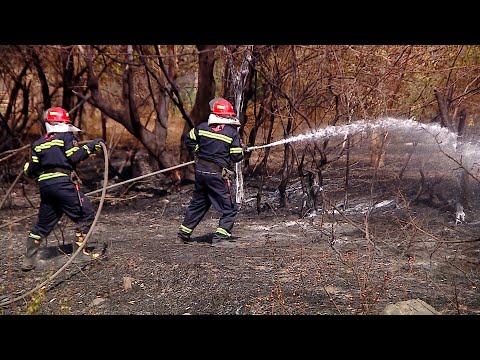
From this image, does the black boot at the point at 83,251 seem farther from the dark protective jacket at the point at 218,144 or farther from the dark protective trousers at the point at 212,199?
the dark protective jacket at the point at 218,144

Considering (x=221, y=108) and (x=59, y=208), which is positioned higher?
(x=221, y=108)

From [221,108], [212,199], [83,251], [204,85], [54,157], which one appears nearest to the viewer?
[54,157]

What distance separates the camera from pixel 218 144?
5.44 meters

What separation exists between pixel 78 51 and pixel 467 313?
6.96m

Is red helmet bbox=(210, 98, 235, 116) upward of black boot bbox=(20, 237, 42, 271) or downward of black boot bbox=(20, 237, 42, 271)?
upward

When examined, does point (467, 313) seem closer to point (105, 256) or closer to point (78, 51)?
point (105, 256)

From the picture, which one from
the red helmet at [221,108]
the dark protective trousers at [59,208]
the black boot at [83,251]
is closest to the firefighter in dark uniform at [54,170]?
the dark protective trousers at [59,208]

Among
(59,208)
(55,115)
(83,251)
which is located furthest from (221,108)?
(83,251)

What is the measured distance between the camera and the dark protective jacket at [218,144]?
5441 mm

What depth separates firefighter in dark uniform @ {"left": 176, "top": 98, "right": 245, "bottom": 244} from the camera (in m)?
5.44

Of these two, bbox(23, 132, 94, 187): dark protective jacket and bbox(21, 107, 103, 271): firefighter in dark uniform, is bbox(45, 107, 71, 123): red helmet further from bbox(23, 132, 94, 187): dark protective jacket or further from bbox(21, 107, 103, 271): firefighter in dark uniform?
bbox(23, 132, 94, 187): dark protective jacket

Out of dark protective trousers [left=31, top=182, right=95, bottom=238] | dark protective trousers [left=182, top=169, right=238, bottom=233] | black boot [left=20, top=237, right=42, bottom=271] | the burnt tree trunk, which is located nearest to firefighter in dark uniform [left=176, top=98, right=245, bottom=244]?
dark protective trousers [left=182, top=169, right=238, bottom=233]

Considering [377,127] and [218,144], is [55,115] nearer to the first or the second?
[218,144]

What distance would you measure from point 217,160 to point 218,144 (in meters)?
0.18
